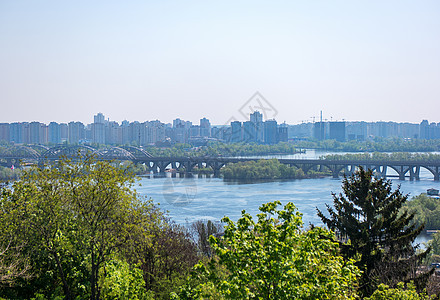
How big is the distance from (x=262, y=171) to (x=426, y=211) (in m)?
19.8

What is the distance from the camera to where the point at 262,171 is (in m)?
40.1

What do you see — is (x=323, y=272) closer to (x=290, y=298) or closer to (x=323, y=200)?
(x=290, y=298)

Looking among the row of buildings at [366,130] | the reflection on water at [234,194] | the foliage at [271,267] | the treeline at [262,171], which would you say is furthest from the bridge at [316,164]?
the row of buildings at [366,130]

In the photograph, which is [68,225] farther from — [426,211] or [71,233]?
[426,211]

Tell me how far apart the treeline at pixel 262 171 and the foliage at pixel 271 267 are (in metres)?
34.7

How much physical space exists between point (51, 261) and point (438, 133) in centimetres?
11249

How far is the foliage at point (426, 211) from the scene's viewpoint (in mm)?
19852

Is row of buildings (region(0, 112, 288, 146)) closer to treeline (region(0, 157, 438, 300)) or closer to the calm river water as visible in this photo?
the calm river water

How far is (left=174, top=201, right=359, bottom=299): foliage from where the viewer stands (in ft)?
13.6

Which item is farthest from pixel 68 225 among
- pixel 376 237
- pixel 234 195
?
pixel 234 195

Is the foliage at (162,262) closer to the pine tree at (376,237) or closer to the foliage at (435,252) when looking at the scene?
the pine tree at (376,237)

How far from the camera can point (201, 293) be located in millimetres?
4492

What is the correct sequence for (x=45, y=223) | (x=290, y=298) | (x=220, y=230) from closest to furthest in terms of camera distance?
1. (x=290, y=298)
2. (x=45, y=223)
3. (x=220, y=230)

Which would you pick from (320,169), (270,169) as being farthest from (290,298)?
(320,169)
